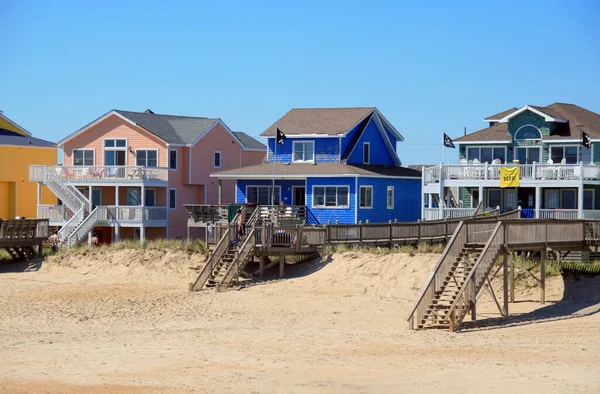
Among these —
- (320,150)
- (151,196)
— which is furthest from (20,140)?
(320,150)

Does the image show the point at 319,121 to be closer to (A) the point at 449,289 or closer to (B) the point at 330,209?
(B) the point at 330,209

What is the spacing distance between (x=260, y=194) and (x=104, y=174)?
916 centimetres

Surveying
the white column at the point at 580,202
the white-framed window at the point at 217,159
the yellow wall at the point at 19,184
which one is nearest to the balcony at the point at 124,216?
the white-framed window at the point at 217,159

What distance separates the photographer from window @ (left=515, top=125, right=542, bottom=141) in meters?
53.6

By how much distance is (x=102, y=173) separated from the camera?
2265 inches

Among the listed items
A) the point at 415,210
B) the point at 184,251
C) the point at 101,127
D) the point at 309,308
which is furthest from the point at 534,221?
the point at 101,127

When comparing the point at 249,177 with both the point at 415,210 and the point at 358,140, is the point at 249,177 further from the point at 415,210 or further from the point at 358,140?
the point at 415,210

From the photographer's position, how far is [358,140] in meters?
56.0

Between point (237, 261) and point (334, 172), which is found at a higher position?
point (334, 172)

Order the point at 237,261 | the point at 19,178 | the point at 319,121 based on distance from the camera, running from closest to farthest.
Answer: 1. the point at 237,261
2. the point at 319,121
3. the point at 19,178

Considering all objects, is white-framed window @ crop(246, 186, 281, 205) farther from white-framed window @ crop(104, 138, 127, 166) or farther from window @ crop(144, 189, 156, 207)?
white-framed window @ crop(104, 138, 127, 166)

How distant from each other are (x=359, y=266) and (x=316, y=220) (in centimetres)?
1310

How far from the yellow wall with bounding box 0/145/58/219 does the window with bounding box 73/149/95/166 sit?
452 centimetres

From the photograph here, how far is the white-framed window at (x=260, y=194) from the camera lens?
54.8 m
